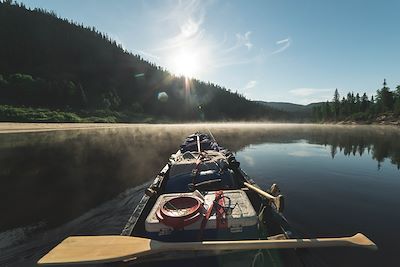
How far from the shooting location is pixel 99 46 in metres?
197

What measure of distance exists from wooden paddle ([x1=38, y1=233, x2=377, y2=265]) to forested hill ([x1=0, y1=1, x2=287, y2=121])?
386 ft

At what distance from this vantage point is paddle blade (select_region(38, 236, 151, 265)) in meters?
5.05

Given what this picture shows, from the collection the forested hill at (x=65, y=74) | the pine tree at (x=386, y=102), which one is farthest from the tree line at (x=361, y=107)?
the forested hill at (x=65, y=74)

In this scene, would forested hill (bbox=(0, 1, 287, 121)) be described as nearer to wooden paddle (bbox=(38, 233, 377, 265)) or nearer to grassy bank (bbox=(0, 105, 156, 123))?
grassy bank (bbox=(0, 105, 156, 123))

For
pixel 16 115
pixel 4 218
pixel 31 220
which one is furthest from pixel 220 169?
pixel 16 115

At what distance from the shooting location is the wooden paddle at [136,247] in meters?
5.11

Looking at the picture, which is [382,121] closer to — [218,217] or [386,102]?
[386,102]

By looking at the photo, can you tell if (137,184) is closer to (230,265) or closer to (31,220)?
(31,220)

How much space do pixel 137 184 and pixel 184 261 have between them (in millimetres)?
10745

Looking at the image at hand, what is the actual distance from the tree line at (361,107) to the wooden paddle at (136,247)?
13335cm

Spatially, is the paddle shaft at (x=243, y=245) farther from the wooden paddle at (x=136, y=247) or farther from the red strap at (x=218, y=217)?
the red strap at (x=218, y=217)

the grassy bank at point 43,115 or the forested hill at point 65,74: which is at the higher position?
the forested hill at point 65,74

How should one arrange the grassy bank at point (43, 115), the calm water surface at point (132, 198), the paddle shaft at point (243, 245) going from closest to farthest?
the paddle shaft at point (243, 245)
the calm water surface at point (132, 198)
the grassy bank at point (43, 115)

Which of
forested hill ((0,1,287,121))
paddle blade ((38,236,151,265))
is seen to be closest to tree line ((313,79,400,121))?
forested hill ((0,1,287,121))
